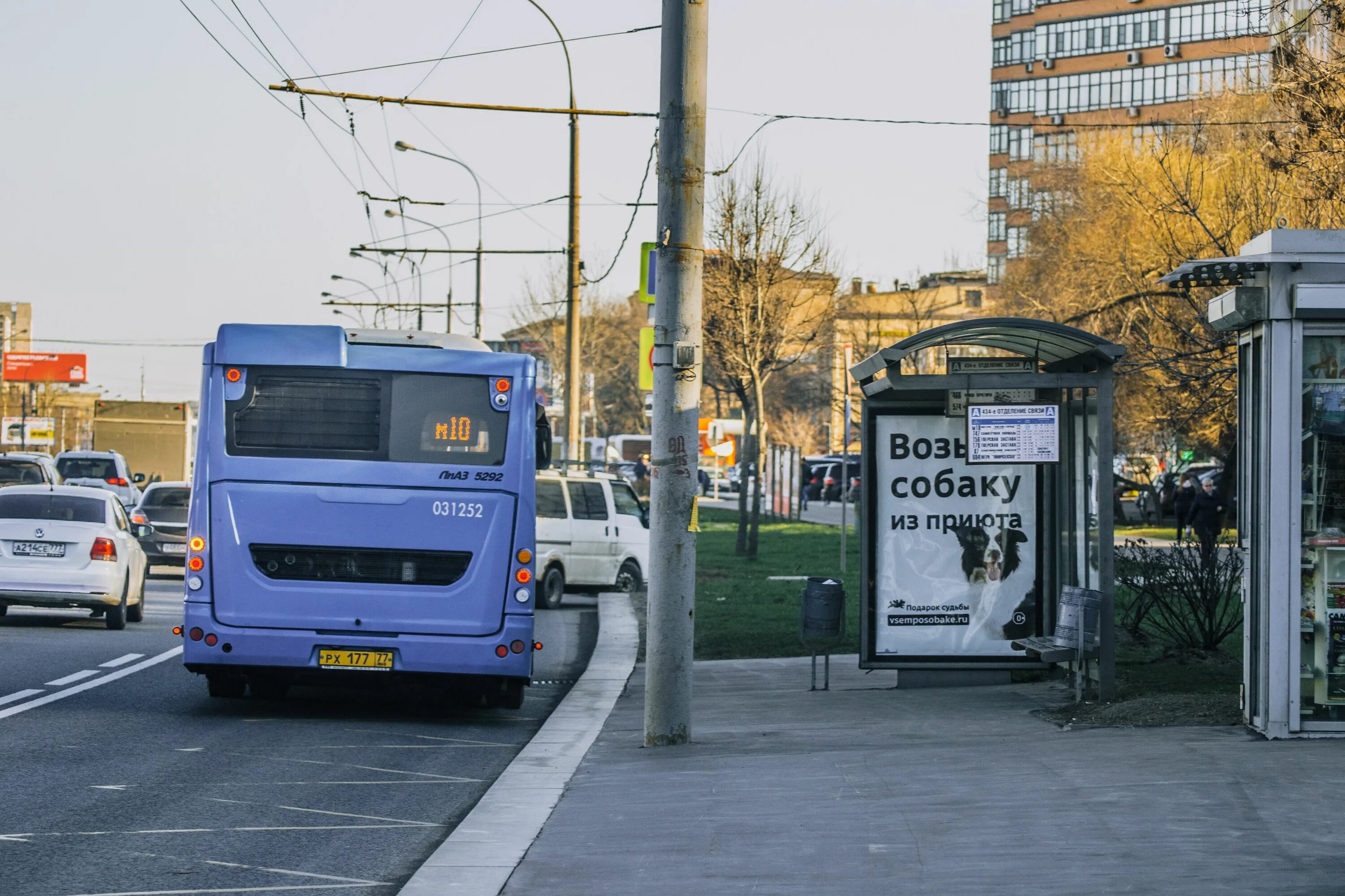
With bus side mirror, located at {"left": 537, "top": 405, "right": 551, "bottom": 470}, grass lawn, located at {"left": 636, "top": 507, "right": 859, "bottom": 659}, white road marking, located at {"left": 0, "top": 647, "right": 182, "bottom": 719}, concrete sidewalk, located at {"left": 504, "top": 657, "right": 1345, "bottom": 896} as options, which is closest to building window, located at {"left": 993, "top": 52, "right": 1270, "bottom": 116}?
grass lawn, located at {"left": 636, "top": 507, "right": 859, "bottom": 659}

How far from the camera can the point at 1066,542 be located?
13062mm

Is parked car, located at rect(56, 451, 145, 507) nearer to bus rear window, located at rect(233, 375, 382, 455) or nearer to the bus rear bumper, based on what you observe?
bus rear window, located at rect(233, 375, 382, 455)

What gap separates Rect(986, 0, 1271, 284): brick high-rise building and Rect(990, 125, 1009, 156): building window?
75 millimetres

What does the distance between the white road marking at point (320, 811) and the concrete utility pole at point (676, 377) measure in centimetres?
234

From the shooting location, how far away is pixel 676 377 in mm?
10180

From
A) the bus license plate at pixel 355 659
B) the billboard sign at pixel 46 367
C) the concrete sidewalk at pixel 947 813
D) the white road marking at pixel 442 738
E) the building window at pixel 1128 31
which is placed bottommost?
the white road marking at pixel 442 738

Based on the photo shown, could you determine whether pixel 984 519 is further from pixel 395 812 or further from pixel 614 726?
pixel 395 812

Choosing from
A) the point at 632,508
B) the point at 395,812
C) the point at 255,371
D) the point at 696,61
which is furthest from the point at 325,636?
the point at 632,508

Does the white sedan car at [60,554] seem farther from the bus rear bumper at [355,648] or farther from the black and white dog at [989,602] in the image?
the black and white dog at [989,602]

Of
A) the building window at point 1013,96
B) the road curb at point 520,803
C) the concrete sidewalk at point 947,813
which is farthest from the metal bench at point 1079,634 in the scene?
the building window at point 1013,96

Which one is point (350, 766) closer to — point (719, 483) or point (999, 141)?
point (719, 483)

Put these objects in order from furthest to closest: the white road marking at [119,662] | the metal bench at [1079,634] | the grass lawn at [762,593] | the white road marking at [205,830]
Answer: the grass lawn at [762,593] → the white road marking at [119,662] → the metal bench at [1079,634] → the white road marking at [205,830]

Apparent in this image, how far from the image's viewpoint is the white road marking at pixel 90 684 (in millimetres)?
11594

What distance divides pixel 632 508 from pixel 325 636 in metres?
12.8
